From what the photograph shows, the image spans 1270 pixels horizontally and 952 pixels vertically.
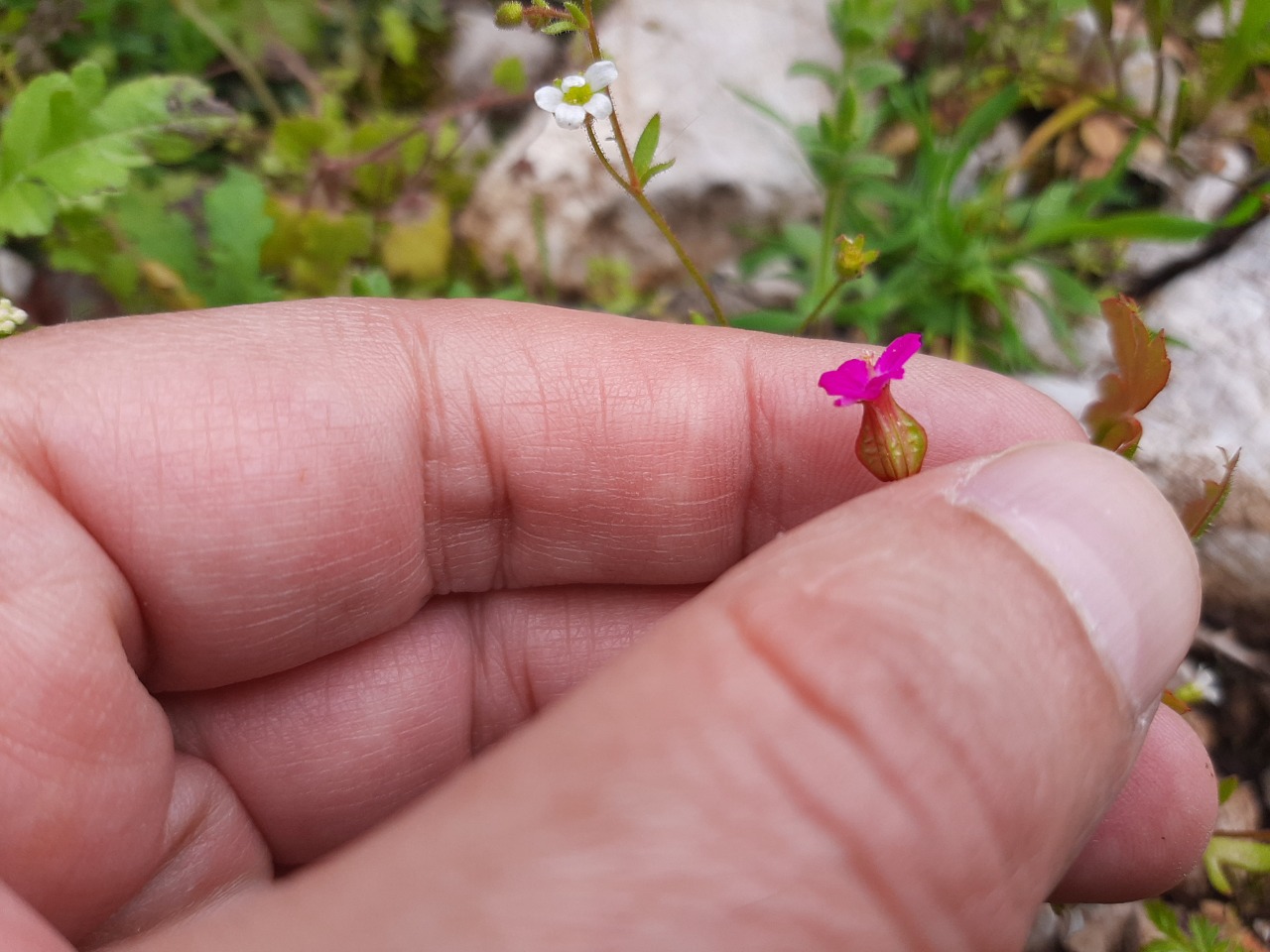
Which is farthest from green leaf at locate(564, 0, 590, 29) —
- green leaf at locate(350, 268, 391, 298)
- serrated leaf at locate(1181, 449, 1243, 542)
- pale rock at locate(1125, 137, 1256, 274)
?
pale rock at locate(1125, 137, 1256, 274)

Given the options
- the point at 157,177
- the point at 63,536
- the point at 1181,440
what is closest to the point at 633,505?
the point at 63,536

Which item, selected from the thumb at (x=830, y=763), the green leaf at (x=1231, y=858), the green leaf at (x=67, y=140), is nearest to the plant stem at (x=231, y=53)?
the green leaf at (x=67, y=140)

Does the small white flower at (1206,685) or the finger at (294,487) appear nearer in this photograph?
the finger at (294,487)

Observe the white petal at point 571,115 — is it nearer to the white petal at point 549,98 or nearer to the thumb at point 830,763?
the white petal at point 549,98

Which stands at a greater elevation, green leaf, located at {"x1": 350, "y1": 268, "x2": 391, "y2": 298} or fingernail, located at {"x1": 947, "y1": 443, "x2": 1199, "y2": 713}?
fingernail, located at {"x1": 947, "y1": 443, "x2": 1199, "y2": 713}

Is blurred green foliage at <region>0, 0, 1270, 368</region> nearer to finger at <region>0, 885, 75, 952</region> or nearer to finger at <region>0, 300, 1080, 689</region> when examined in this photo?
finger at <region>0, 300, 1080, 689</region>

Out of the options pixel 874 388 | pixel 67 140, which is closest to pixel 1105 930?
pixel 874 388

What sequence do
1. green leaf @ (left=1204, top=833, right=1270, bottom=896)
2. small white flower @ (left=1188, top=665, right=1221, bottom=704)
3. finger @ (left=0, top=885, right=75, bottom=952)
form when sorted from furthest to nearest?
small white flower @ (left=1188, top=665, right=1221, bottom=704) < green leaf @ (left=1204, top=833, right=1270, bottom=896) < finger @ (left=0, top=885, right=75, bottom=952)
